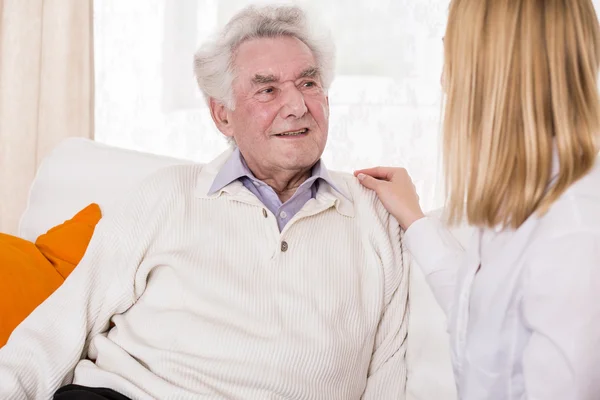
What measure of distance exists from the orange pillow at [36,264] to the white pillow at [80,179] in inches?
3.5

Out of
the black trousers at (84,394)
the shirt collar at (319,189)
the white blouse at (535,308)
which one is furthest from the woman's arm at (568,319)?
the black trousers at (84,394)

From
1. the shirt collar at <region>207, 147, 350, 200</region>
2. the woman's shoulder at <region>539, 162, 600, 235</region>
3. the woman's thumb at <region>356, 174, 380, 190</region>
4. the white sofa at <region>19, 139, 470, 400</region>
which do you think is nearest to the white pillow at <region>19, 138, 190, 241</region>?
the white sofa at <region>19, 139, 470, 400</region>

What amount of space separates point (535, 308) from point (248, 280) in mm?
743

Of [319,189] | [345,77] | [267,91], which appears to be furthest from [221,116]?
[345,77]

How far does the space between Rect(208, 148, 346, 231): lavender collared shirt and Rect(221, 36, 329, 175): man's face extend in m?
0.04

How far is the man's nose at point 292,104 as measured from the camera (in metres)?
1.75

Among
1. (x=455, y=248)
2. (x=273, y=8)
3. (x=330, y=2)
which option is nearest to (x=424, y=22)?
(x=330, y=2)

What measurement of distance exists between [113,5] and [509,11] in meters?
2.45

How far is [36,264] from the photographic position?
188cm

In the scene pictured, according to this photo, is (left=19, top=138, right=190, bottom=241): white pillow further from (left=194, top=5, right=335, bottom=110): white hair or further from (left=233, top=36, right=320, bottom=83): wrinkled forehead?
(left=233, top=36, right=320, bottom=83): wrinkled forehead

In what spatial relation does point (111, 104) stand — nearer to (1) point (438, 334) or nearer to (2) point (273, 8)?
(2) point (273, 8)

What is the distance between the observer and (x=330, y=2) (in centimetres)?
272

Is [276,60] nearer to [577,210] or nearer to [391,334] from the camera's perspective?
[391,334]

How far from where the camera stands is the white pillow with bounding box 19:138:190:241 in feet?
6.75
